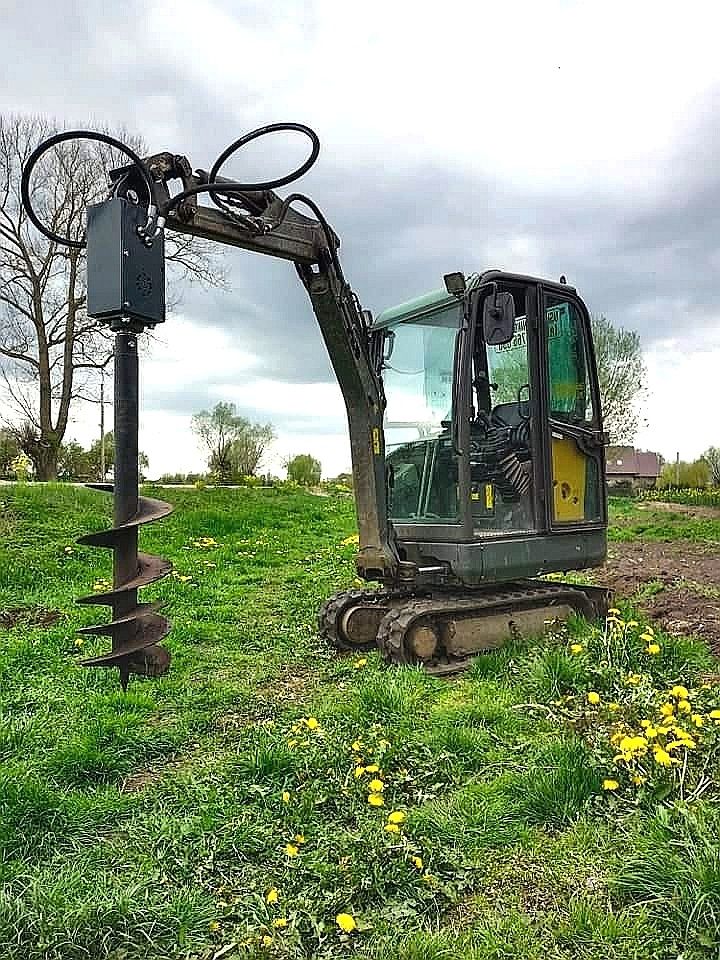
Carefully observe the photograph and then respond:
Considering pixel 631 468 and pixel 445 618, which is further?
pixel 631 468

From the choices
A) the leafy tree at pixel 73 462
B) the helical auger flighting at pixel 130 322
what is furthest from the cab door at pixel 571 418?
the leafy tree at pixel 73 462

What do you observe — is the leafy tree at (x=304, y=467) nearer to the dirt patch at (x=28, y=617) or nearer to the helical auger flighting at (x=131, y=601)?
the dirt patch at (x=28, y=617)

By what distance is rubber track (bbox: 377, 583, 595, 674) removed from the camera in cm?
621

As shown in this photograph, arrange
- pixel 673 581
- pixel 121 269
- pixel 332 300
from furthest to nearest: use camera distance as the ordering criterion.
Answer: pixel 673 581 < pixel 332 300 < pixel 121 269

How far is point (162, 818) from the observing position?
3574mm

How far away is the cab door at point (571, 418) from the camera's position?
706 cm

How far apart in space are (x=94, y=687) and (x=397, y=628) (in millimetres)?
2169

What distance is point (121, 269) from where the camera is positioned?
168 inches

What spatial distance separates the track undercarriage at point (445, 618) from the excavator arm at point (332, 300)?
373mm

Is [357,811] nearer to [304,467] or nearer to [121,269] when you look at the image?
[121,269]

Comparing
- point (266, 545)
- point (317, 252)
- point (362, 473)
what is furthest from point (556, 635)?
point (266, 545)

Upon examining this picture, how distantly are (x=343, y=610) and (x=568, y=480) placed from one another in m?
2.24

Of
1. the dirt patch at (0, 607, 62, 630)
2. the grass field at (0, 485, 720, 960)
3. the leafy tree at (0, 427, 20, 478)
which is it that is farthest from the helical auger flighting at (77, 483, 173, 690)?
the leafy tree at (0, 427, 20, 478)

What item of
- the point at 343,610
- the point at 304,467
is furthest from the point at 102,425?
the point at 343,610
